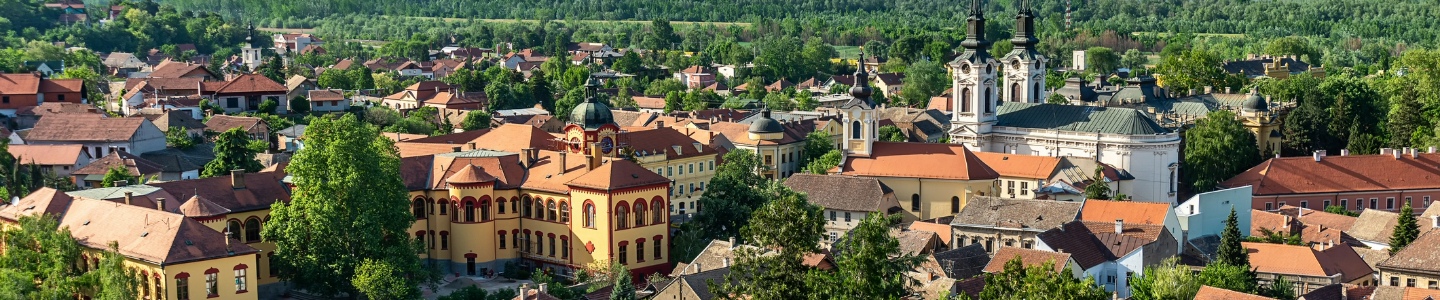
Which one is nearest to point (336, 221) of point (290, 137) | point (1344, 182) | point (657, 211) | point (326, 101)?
point (657, 211)

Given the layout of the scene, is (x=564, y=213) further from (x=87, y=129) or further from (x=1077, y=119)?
(x=87, y=129)

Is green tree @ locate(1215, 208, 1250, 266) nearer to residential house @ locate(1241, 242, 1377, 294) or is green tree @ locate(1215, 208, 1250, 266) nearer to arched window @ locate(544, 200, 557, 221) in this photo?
residential house @ locate(1241, 242, 1377, 294)

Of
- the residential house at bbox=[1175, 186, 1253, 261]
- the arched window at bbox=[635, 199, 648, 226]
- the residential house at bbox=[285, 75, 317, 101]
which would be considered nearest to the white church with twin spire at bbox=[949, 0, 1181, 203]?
the residential house at bbox=[1175, 186, 1253, 261]

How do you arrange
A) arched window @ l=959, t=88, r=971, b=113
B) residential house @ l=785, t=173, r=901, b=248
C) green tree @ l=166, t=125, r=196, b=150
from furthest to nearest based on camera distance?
green tree @ l=166, t=125, r=196, b=150
arched window @ l=959, t=88, r=971, b=113
residential house @ l=785, t=173, r=901, b=248

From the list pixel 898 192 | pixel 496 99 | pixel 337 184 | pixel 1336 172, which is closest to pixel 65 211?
pixel 337 184

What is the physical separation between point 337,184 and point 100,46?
92.8 meters

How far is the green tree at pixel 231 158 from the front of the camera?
59.1 m

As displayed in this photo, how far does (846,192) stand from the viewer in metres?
59.5

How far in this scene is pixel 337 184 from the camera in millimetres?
46094

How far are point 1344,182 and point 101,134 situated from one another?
43430 millimetres

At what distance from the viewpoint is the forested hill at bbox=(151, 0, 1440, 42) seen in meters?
159

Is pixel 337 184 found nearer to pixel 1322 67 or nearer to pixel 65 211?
pixel 65 211

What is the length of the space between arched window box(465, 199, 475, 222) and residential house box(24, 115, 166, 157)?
18511 millimetres

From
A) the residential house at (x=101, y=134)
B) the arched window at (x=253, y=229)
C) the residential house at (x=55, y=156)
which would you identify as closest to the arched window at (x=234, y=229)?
the arched window at (x=253, y=229)
